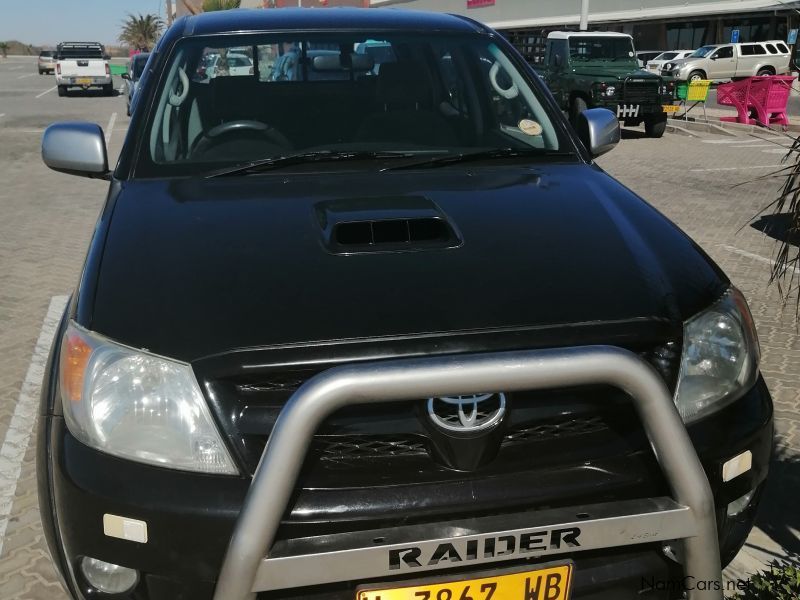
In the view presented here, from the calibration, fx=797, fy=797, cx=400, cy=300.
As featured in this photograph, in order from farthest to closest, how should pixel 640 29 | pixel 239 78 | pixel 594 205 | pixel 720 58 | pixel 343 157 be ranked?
pixel 640 29, pixel 720 58, pixel 239 78, pixel 343 157, pixel 594 205

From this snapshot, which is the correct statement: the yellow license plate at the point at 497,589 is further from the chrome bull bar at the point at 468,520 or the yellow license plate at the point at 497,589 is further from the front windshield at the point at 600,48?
the front windshield at the point at 600,48

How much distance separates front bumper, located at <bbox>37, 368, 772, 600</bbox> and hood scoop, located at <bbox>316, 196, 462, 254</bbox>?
0.70m

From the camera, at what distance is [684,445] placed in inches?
67.7

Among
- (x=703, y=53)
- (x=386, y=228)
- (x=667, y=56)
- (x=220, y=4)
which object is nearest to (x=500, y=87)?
(x=386, y=228)

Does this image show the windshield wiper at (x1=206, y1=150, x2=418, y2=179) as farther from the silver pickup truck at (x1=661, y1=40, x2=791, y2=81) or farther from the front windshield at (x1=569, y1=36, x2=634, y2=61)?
the silver pickup truck at (x1=661, y1=40, x2=791, y2=81)

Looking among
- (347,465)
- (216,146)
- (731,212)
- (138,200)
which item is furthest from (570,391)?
(731,212)

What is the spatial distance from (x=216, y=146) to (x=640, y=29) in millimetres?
45561

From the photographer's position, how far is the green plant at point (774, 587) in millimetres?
2264

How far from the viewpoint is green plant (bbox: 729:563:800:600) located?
226 centimetres

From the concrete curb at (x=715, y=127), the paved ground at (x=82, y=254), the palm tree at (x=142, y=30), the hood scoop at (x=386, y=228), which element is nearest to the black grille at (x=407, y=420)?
the hood scoop at (x=386, y=228)

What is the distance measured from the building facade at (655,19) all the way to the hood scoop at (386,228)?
106 ft

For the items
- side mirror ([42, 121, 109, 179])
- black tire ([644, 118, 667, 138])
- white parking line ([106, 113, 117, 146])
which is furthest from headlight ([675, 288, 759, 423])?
black tire ([644, 118, 667, 138])

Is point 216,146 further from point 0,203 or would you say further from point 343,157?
point 0,203

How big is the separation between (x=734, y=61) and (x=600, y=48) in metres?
16.3
